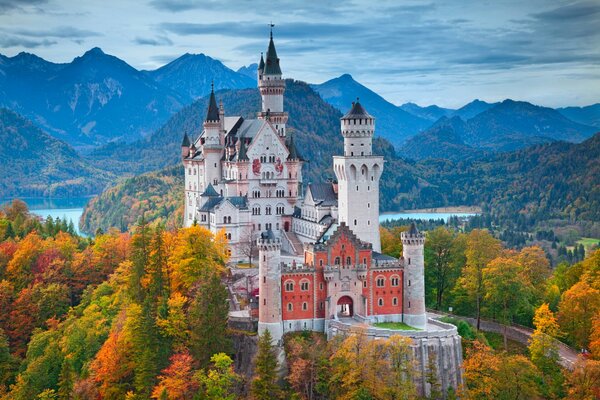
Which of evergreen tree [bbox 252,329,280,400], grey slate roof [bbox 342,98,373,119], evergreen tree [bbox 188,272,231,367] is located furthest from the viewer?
grey slate roof [bbox 342,98,373,119]

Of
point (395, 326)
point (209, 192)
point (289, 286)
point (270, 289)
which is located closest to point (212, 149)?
point (209, 192)

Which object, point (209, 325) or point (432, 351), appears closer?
point (432, 351)

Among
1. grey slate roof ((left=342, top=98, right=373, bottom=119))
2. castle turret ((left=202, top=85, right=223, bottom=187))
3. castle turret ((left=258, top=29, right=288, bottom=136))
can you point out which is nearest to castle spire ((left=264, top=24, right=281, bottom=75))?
castle turret ((left=258, top=29, right=288, bottom=136))

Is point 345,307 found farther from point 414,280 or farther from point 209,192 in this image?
point 209,192

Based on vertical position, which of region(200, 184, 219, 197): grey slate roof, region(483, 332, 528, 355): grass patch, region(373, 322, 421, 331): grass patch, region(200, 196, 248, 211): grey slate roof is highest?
region(200, 184, 219, 197): grey slate roof

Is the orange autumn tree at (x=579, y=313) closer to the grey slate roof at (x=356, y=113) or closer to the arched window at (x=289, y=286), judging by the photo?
the grey slate roof at (x=356, y=113)

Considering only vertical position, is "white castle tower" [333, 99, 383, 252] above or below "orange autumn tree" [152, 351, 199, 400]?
above

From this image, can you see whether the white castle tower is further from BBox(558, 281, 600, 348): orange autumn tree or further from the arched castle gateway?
BBox(558, 281, 600, 348): orange autumn tree
